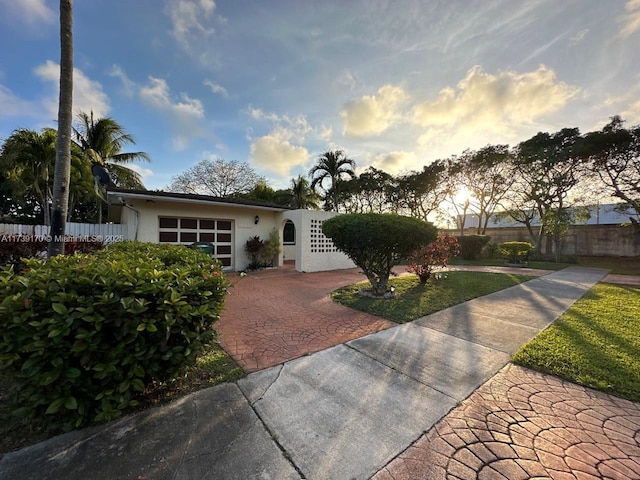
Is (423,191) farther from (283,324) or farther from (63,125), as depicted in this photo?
(63,125)

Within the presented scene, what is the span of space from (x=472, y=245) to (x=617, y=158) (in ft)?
25.4

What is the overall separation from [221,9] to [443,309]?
28.6ft

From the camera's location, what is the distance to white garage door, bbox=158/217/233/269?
9094 millimetres

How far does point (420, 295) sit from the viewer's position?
20.5 ft

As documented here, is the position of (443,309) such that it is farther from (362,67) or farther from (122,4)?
(122,4)

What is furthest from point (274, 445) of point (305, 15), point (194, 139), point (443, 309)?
point (194, 139)

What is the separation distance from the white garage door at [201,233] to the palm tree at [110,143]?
28.7ft

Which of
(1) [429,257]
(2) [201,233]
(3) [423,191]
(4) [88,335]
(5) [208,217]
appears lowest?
(4) [88,335]

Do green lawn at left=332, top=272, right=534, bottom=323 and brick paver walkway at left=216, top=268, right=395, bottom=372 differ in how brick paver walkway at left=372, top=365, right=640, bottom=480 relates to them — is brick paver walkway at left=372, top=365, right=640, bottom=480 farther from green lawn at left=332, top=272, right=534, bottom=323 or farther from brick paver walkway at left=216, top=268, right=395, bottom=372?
green lawn at left=332, top=272, right=534, bottom=323

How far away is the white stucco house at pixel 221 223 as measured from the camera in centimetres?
848

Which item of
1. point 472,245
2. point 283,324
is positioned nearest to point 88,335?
point 283,324

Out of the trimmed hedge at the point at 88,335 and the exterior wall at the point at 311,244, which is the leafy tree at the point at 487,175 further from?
the trimmed hedge at the point at 88,335

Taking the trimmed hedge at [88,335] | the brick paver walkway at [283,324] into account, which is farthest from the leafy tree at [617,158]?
the trimmed hedge at [88,335]

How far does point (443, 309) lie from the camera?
511cm
